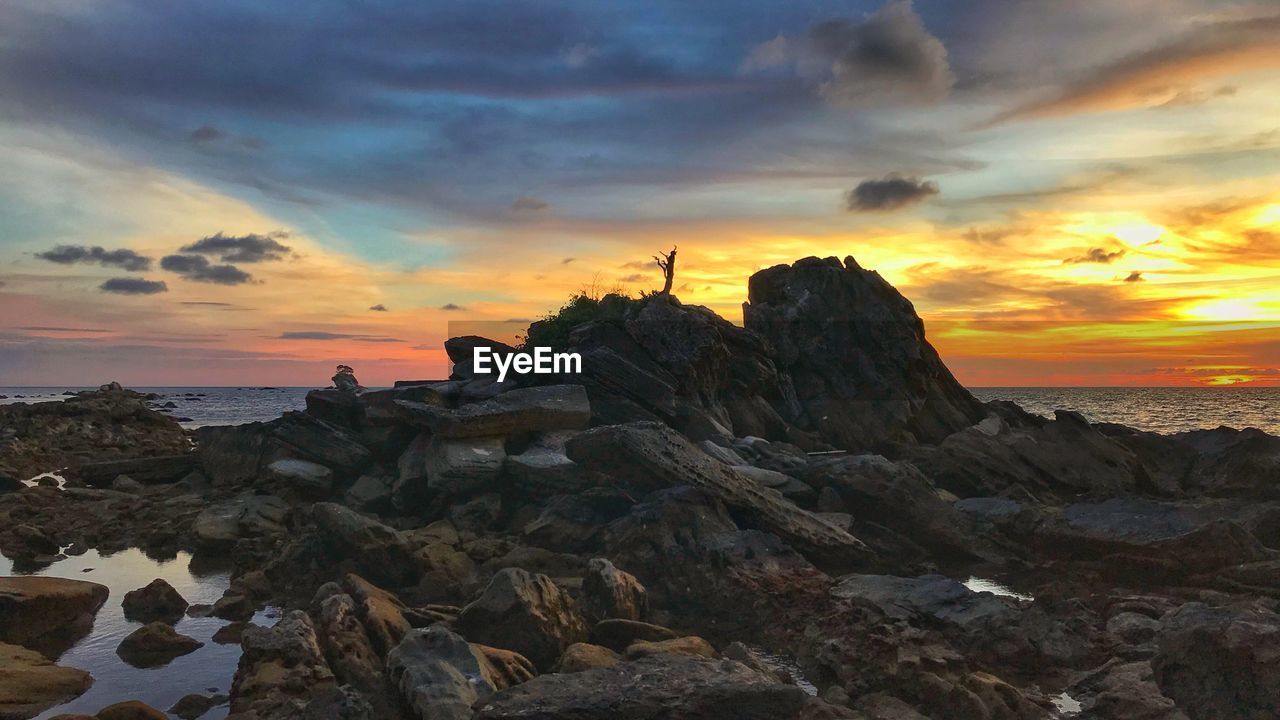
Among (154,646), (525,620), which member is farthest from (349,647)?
(154,646)

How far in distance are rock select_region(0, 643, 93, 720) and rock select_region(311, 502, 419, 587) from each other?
14.7 feet

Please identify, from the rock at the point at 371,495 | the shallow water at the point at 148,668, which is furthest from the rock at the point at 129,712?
the rock at the point at 371,495

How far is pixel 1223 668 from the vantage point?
9148 mm

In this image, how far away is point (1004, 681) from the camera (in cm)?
1028

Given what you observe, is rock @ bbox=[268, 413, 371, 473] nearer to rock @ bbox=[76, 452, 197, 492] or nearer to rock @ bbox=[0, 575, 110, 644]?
rock @ bbox=[76, 452, 197, 492]

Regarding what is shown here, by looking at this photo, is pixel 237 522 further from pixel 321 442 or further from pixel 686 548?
pixel 686 548

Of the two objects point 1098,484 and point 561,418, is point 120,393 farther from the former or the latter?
point 1098,484

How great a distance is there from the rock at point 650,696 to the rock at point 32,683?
18.6ft

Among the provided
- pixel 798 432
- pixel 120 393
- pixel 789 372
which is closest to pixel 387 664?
pixel 798 432

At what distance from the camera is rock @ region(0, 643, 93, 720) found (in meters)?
9.62

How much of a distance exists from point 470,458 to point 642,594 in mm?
8978

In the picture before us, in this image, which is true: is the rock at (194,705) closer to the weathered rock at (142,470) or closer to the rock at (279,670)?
the rock at (279,670)

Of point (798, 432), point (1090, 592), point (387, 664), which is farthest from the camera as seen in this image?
point (798, 432)

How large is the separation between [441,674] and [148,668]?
A: 4.97 meters
